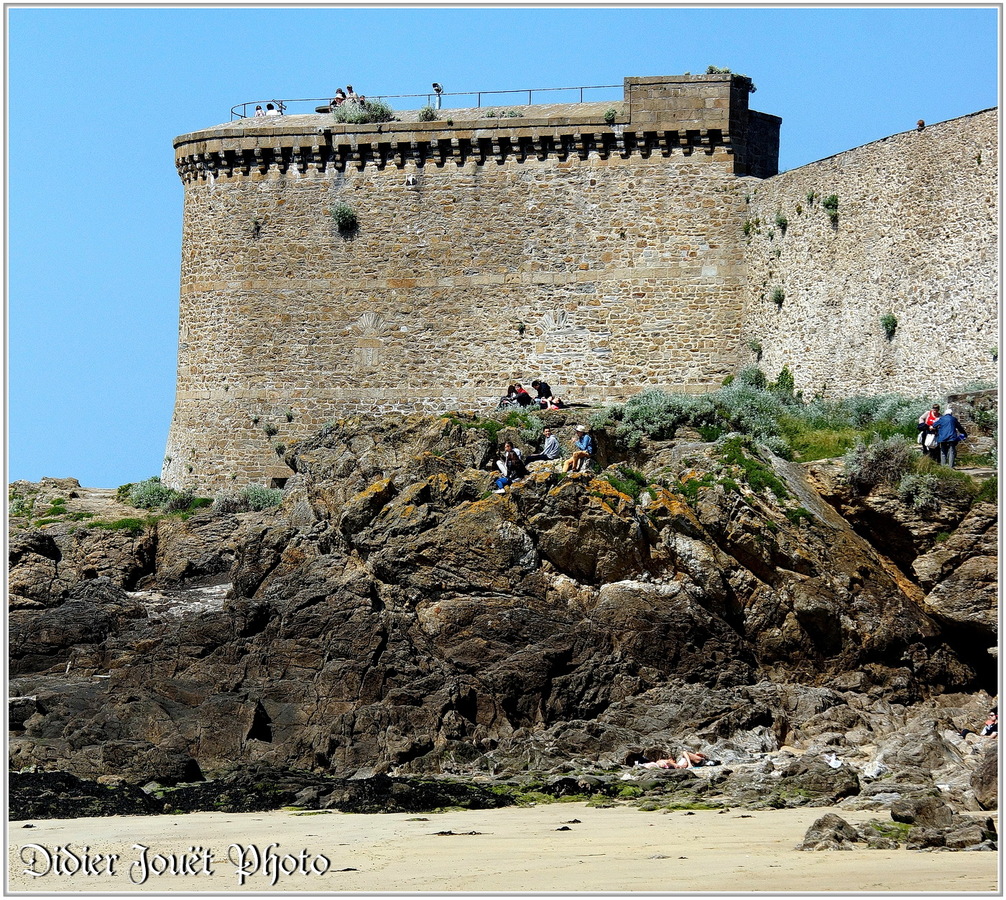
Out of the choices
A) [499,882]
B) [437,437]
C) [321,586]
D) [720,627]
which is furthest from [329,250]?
[499,882]

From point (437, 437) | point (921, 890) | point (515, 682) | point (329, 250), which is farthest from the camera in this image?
point (329, 250)

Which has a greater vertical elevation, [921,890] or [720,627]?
[720,627]

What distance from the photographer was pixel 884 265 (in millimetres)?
→ 30344

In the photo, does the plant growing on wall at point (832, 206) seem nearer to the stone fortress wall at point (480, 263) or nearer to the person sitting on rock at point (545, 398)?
the stone fortress wall at point (480, 263)

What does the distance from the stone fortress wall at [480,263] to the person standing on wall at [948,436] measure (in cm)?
492

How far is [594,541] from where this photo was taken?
25.9 metres

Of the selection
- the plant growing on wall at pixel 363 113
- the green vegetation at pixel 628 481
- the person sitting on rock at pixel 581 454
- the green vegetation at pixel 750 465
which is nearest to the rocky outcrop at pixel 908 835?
the green vegetation at pixel 750 465

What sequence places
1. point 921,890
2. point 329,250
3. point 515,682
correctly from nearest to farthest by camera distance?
1. point 921,890
2. point 515,682
3. point 329,250

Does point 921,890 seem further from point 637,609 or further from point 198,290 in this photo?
point 198,290

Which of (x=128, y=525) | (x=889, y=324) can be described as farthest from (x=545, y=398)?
(x=128, y=525)

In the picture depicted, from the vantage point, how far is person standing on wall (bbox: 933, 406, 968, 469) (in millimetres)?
26609

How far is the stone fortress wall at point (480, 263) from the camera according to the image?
33.3 m

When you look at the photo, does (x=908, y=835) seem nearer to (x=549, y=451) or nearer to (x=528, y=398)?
(x=549, y=451)

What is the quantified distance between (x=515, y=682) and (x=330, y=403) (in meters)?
12.2
